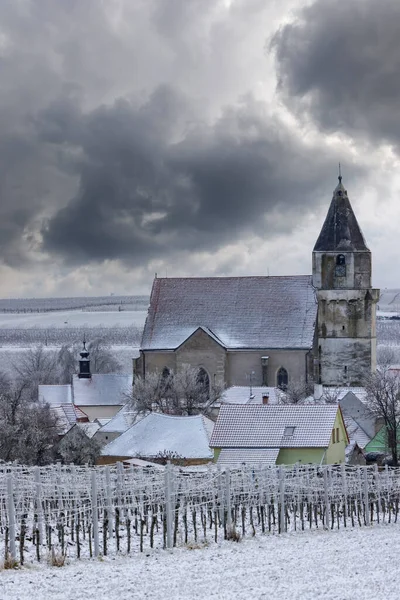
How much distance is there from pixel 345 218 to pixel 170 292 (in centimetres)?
1342

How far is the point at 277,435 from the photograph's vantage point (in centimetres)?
4631

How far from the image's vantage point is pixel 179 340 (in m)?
78.2

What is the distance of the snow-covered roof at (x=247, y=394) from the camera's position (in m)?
69.1

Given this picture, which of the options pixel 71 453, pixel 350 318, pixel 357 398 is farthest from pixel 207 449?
pixel 350 318

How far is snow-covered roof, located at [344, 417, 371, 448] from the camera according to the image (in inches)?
2442

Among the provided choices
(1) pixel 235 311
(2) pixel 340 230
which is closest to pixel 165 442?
(1) pixel 235 311

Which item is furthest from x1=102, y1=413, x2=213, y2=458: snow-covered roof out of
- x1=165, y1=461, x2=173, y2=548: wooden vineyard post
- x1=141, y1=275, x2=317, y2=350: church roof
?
x1=165, y1=461, x2=173, y2=548: wooden vineyard post

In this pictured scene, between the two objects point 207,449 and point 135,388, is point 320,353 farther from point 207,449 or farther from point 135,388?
point 207,449

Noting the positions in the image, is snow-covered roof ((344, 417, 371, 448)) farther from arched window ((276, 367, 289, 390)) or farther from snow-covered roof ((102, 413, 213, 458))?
arched window ((276, 367, 289, 390))

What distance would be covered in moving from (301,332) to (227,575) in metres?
57.8

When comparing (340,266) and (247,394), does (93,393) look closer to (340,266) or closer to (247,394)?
(247,394)

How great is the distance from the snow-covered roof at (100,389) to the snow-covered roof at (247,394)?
19982mm

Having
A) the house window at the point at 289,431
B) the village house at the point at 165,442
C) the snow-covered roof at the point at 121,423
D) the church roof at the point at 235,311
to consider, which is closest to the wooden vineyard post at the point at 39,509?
the house window at the point at 289,431

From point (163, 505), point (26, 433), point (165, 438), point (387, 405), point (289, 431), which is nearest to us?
point (163, 505)
